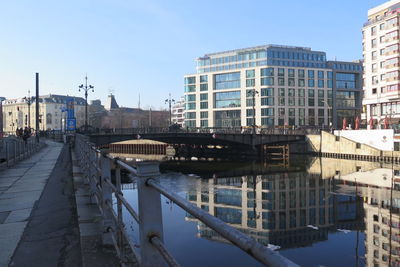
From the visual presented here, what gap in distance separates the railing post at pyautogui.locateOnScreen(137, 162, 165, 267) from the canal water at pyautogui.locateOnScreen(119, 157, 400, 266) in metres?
10.1

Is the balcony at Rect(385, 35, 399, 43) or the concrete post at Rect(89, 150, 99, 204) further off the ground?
the balcony at Rect(385, 35, 399, 43)

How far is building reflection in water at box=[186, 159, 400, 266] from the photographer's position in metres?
17.6

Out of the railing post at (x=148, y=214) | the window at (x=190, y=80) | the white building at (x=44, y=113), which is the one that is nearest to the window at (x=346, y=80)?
the window at (x=190, y=80)

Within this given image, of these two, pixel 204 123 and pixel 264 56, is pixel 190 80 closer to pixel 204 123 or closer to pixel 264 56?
pixel 204 123

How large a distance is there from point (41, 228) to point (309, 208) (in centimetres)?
2024

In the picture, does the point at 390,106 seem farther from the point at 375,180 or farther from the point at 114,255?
the point at 114,255

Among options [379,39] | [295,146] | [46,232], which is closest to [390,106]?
[379,39]

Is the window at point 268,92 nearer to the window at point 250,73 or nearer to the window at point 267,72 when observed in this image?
the window at point 267,72

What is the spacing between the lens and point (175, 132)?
2359 inches

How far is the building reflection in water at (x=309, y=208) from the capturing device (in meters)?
17.6

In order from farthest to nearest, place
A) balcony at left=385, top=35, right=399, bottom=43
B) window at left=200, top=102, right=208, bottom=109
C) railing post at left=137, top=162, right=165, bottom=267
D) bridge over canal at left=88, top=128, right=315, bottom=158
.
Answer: window at left=200, top=102, right=208, bottom=109 < balcony at left=385, top=35, right=399, bottom=43 < bridge over canal at left=88, top=128, right=315, bottom=158 < railing post at left=137, top=162, right=165, bottom=267

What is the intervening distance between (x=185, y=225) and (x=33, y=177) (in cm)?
820

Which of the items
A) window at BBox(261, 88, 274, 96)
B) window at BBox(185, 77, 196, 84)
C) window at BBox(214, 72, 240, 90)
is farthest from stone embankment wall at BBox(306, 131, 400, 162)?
window at BBox(185, 77, 196, 84)

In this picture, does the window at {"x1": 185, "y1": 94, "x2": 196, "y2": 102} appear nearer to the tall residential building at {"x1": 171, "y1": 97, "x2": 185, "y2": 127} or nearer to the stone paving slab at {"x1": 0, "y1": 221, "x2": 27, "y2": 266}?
the tall residential building at {"x1": 171, "y1": 97, "x2": 185, "y2": 127}
